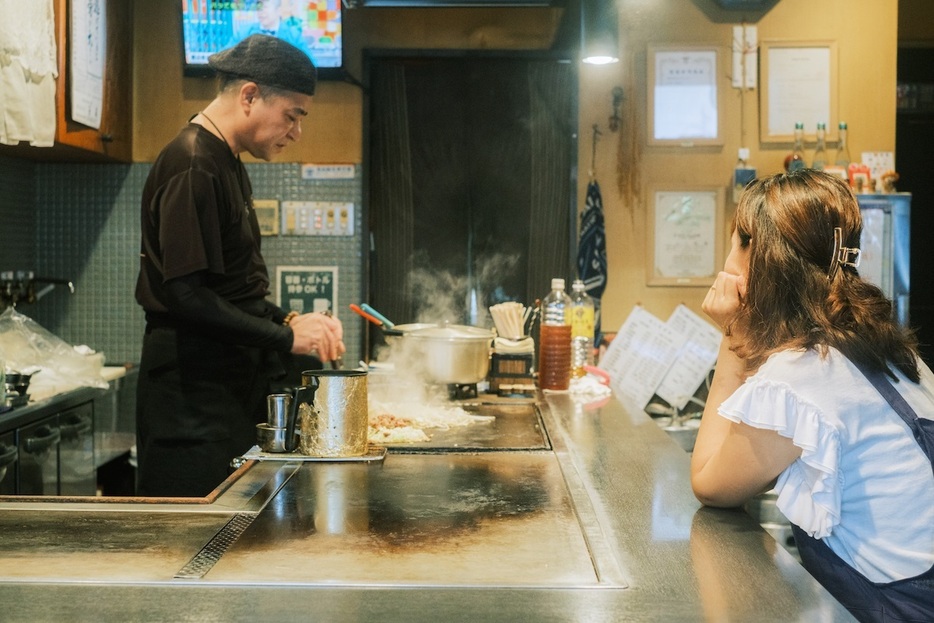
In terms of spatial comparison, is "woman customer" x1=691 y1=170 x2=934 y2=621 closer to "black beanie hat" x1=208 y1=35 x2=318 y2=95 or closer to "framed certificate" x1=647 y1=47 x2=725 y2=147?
"black beanie hat" x1=208 y1=35 x2=318 y2=95

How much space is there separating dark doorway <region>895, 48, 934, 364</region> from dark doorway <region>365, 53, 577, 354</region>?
2664mm

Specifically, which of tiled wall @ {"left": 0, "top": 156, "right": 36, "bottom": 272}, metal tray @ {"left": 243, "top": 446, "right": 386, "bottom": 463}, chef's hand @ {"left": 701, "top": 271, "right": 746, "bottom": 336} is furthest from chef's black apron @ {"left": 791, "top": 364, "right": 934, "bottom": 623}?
tiled wall @ {"left": 0, "top": 156, "right": 36, "bottom": 272}

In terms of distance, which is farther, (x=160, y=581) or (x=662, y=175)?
(x=662, y=175)

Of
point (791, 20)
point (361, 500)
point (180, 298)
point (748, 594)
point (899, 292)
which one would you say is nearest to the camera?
point (748, 594)

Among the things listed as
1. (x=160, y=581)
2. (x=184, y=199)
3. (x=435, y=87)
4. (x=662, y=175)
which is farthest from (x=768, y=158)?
(x=160, y=581)

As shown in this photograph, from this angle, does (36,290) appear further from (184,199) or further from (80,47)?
(184,199)

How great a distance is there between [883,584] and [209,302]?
5.69ft

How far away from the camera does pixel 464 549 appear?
1324mm

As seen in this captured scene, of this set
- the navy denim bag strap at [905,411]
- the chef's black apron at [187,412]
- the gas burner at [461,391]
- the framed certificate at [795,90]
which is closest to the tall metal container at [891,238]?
the framed certificate at [795,90]

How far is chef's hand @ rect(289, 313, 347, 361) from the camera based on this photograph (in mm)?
2492

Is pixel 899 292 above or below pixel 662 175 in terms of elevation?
below

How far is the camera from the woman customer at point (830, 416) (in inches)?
57.8

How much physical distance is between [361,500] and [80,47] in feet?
10.0

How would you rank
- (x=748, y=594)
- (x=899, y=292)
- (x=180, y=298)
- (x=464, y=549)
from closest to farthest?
(x=748, y=594)
(x=464, y=549)
(x=180, y=298)
(x=899, y=292)
